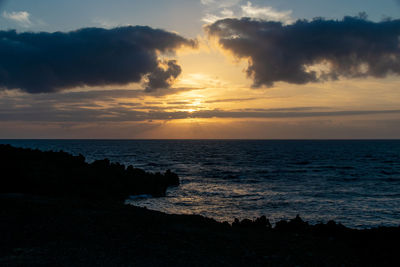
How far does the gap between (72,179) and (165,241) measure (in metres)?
16.4

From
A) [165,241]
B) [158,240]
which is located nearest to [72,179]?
[158,240]

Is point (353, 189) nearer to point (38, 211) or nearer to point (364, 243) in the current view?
Result: point (364, 243)

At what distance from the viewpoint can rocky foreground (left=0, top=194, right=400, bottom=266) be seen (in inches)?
340

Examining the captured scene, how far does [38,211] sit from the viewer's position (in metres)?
13.2

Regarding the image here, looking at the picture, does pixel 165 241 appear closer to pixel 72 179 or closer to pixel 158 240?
pixel 158 240

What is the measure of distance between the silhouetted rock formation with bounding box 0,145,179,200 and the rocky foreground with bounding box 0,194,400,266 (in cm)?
676

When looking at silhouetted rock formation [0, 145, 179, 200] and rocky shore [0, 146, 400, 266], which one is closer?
rocky shore [0, 146, 400, 266]

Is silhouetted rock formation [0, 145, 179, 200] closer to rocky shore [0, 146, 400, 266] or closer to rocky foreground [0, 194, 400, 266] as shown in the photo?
rocky shore [0, 146, 400, 266]

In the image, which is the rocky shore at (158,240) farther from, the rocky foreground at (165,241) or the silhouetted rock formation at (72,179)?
the silhouetted rock formation at (72,179)

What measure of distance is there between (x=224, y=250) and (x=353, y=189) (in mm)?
26566

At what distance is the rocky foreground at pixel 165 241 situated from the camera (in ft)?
28.4

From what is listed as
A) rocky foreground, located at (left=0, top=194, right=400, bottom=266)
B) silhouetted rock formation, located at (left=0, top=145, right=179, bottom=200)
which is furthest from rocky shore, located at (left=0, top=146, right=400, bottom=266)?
silhouetted rock formation, located at (left=0, top=145, right=179, bottom=200)

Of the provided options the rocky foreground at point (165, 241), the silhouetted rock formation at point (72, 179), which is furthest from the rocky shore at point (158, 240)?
the silhouetted rock formation at point (72, 179)

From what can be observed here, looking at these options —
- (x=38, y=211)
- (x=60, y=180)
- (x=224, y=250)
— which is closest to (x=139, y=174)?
(x=60, y=180)
